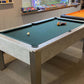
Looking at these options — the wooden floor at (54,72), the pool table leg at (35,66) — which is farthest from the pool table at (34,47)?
the wooden floor at (54,72)

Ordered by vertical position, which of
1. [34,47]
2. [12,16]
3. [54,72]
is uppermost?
[12,16]

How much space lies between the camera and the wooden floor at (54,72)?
74.4 inches

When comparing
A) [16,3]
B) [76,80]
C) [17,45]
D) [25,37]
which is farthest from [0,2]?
[76,80]

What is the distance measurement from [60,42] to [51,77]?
0.68m

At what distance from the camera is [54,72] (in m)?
2.09

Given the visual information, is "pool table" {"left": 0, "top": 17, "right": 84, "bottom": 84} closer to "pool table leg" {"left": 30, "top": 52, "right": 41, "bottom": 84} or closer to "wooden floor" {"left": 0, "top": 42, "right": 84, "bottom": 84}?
"pool table leg" {"left": 30, "top": 52, "right": 41, "bottom": 84}

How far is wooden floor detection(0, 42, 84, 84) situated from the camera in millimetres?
1891

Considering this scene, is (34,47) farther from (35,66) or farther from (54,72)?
(54,72)

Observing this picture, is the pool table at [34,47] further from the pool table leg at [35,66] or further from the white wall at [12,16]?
the white wall at [12,16]

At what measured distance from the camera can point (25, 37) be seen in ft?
5.49

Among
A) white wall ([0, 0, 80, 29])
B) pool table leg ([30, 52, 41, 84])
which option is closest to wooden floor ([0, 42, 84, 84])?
pool table leg ([30, 52, 41, 84])

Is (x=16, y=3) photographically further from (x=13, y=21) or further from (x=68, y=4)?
(x=68, y=4)

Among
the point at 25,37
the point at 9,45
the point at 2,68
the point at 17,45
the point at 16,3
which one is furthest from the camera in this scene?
the point at 16,3

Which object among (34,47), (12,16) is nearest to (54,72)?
(34,47)
